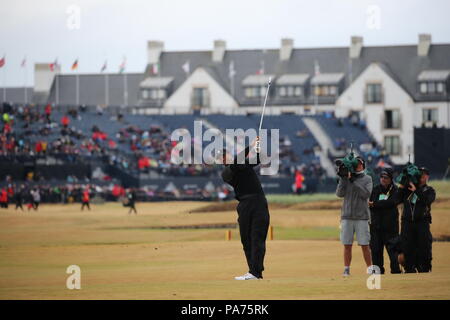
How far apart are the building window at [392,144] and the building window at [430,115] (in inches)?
120

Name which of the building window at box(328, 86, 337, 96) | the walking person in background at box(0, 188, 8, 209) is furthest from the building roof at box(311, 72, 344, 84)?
the walking person in background at box(0, 188, 8, 209)

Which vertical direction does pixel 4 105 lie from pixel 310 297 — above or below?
above

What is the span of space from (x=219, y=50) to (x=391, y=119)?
722 inches

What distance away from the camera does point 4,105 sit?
262ft

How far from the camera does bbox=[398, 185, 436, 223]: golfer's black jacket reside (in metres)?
23.7

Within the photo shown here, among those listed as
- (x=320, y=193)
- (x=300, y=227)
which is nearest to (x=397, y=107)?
(x=320, y=193)

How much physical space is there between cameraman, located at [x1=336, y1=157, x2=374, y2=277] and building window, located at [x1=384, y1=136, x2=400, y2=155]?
78.8 meters

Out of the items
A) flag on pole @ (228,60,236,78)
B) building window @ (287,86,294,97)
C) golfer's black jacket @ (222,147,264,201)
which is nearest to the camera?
golfer's black jacket @ (222,147,264,201)

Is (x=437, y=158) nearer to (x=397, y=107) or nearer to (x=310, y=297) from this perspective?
(x=397, y=107)

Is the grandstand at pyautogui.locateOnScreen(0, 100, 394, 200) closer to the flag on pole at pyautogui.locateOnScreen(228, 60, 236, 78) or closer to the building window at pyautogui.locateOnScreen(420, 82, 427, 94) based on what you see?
the building window at pyautogui.locateOnScreen(420, 82, 427, 94)

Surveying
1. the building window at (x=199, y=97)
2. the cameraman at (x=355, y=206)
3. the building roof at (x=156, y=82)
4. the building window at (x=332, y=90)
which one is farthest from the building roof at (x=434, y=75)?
the cameraman at (x=355, y=206)

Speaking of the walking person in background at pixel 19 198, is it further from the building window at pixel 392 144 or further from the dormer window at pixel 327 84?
the dormer window at pixel 327 84
